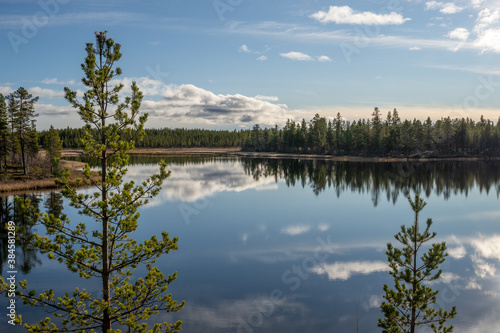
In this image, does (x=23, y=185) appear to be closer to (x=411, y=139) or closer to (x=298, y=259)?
(x=298, y=259)

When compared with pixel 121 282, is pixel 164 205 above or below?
below

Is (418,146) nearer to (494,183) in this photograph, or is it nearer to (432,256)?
(494,183)

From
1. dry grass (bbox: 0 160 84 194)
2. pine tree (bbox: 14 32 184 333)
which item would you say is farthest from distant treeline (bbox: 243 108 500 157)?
pine tree (bbox: 14 32 184 333)

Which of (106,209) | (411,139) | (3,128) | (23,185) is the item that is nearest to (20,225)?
(106,209)

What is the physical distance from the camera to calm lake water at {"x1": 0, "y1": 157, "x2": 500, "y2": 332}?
2011 centimetres

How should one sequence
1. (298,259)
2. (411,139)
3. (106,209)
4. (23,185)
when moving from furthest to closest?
(411,139), (23,185), (298,259), (106,209)

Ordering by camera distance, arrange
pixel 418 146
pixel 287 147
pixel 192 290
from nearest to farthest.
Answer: pixel 192 290
pixel 418 146
pixel 287 147

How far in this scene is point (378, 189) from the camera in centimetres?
6688

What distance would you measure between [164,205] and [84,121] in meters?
42.0

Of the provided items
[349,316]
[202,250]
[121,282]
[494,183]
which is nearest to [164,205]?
[202,250]

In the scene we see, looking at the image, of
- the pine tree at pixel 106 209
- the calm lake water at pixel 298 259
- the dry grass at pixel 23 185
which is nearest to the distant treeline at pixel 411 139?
the calm lake water at pixel 298 259

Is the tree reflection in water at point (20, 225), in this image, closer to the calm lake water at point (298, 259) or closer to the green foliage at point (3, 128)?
the calm lake water at point (298, 259)

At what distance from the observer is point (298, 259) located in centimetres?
2936

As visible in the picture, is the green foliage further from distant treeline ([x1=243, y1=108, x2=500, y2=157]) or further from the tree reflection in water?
distant treeline ([x1=243, y1=108, x2=500, y2=157])
